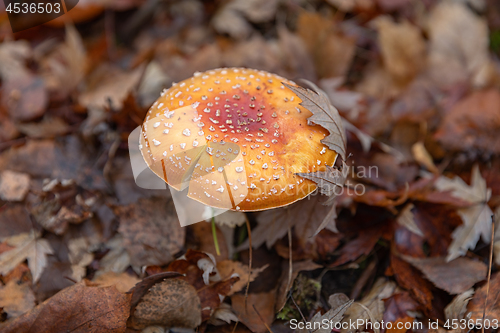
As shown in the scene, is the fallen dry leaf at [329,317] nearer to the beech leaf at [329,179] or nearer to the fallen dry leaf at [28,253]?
the beech leaf at [329,179]

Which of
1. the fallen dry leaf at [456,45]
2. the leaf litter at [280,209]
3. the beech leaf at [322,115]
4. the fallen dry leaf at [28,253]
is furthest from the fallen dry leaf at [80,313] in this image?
the fallen dry leaf at [456,45]

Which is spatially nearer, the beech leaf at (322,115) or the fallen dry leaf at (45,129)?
the beech leaf at (322,115)

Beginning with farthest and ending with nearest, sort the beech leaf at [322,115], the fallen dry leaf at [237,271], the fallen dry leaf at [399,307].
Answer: the fallen dry leaf at [237,271], the fallen dry leaf at [399,307], the beech leaf at [322,115]

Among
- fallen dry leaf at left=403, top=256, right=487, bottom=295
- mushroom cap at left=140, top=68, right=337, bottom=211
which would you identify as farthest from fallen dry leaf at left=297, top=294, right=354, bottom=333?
mushroom cap at left=140, top=68, right=337, bottom=211

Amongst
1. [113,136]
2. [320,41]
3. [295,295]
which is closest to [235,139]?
[295,295]

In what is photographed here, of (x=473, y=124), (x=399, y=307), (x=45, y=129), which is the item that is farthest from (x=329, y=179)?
(x=45, y=129)

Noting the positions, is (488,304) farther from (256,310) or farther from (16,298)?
(16,298)
